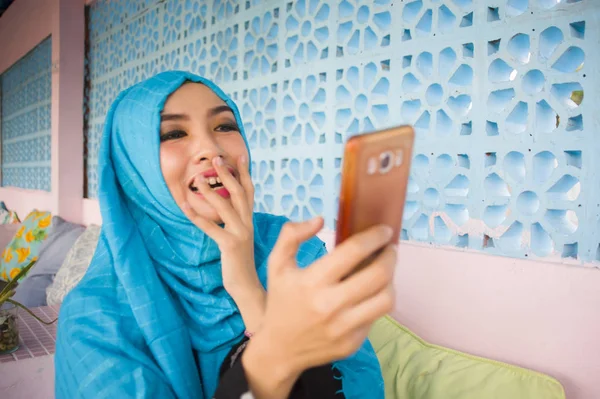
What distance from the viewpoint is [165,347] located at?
75 cm

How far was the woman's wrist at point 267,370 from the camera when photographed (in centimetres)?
45

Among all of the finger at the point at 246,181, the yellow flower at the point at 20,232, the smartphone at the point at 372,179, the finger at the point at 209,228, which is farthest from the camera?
the yellow flower at the point at 20,232

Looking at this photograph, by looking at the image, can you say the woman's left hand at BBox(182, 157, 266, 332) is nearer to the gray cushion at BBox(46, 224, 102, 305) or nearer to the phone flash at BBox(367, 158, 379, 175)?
the phone flash at BBox(367, 158, 379, 175)

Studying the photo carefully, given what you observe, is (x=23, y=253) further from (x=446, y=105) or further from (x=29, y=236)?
(x=446, y=105)

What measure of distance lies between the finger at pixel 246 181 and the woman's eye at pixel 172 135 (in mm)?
119

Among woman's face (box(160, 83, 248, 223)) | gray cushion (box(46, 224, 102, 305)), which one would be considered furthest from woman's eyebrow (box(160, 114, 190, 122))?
gray cushion (box(46, 224, 102, 305))

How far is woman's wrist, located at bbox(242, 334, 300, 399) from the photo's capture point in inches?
17.8

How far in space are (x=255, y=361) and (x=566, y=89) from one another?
35.6 inches

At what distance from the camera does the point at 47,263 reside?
2.70 m

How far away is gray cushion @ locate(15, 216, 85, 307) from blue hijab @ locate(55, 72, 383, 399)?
2009mm

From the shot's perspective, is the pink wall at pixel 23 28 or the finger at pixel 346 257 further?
the pink wall at pixel 23 28

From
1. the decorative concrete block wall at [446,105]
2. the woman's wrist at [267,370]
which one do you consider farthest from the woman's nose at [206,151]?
the decorative concrete block wall at [446,105]

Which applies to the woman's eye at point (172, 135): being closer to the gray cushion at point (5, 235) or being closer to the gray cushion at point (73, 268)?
the gray cushion at point (73, 268)

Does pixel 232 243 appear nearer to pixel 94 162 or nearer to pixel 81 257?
pixel 81 257
